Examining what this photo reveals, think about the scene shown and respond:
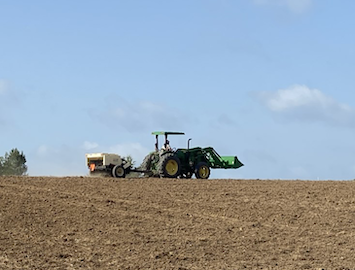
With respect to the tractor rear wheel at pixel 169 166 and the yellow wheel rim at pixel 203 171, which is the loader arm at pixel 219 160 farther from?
the tractor rear wheel at pixel 169 166

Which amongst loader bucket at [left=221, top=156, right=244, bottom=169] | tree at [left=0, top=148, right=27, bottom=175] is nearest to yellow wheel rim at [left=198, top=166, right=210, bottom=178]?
loader bucket at [left=221, top=156, right=244, bottom=169]

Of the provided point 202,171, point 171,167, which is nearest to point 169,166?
point 171,167

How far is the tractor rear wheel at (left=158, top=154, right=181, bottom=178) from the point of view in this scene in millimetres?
28025

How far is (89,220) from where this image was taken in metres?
18.5

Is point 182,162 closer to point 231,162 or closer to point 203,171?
point 203,171

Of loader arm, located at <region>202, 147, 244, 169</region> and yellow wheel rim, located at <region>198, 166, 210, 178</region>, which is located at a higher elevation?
loader arm, located at <region>202, 147, 244, 169</region>

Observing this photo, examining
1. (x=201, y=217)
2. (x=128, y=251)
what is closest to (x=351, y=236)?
(x=201, y=217)

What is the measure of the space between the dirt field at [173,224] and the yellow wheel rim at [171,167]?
2.46 meters

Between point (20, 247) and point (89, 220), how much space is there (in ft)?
10.7

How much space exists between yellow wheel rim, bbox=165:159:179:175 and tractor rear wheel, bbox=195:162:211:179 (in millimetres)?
1072

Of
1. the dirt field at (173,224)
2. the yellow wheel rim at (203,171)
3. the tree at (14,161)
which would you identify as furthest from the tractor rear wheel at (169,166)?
Result: the tree at (14,161)

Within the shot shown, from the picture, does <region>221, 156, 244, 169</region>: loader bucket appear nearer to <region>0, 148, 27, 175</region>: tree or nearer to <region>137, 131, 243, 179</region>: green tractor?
<region>137, 131, 243, 179</region>: green tractor

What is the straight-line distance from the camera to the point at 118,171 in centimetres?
2853

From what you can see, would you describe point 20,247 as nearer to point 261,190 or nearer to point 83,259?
point 83,259
